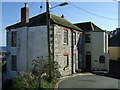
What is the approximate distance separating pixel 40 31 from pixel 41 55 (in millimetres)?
2896

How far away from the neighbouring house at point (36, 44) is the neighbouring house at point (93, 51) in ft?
11.9

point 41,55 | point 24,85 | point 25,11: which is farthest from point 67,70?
point 25,11

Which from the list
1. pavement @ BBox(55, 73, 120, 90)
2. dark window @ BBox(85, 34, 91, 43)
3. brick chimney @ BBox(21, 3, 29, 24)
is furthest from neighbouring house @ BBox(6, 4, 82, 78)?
dark window @ BBox(85, 34, 91, 43)

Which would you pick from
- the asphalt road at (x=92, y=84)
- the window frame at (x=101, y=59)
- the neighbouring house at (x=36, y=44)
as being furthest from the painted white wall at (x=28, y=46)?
the window frame at (x=101, y=59)

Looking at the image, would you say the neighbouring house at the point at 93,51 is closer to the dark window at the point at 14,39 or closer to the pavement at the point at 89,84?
the pavement at the point at 89,84

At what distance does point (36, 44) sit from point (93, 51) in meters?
11.1

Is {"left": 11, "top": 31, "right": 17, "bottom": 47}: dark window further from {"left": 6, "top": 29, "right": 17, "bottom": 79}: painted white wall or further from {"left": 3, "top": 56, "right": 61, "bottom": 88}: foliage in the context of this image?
{"left": 3, "top": 56, "right": 61, "bottom": 88}: foliage

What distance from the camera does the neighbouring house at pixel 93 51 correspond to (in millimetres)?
21250

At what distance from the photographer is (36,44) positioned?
49.1 feet

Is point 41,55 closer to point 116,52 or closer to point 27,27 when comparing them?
point 27,27

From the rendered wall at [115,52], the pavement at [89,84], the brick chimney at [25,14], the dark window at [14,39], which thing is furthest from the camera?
the rendered wall at [115,52]

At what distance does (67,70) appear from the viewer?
55.2ft

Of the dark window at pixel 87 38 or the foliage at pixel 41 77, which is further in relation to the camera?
the dark window at pixel 87 38

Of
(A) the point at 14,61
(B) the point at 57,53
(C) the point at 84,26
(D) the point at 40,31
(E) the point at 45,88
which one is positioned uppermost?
(C) the point at 84,26
